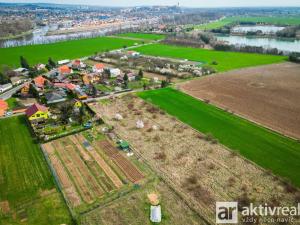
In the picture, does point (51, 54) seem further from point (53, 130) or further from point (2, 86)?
point (53, 130)

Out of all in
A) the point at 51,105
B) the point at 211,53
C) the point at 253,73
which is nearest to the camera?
the point at 51,105

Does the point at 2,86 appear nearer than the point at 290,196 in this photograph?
No

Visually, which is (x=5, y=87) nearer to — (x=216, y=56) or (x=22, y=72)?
(x=22, y=72)

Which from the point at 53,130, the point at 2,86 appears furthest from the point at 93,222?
the point at 2,86

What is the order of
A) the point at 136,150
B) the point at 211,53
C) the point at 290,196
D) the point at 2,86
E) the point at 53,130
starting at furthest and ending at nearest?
the point at 211,53 → the point at 2,86 → the point at 53,130 → the point at 136,150 → the point at 290,196

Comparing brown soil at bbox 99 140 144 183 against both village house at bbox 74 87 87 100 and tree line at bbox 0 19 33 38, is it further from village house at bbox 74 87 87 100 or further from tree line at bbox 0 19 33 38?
tree line at bbox 0 19 33 38

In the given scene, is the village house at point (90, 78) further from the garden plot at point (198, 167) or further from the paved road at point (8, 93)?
the garden plot at point (198, 167)

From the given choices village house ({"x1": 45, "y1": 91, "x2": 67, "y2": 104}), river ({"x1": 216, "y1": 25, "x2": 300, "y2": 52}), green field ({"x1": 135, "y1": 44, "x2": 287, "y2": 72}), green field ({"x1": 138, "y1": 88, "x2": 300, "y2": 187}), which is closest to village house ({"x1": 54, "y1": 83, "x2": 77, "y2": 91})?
village house ({"x1": 45, "y1": 91, "x2": 67, "y2": 104})
